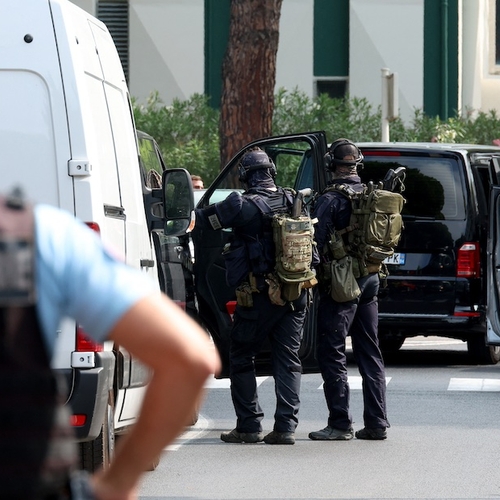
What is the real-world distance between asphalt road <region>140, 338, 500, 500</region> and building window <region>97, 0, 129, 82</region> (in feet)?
47.0

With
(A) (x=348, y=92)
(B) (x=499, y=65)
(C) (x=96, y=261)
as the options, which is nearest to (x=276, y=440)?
(C) (x=96, y=261)

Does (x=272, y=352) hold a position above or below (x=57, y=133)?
below

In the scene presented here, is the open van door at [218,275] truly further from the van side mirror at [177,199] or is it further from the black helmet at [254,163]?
the van side mirror at [177,199]

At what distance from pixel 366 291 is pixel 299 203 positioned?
31.1 inches

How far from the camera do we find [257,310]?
28.7 feet

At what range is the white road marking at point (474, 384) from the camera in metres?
11.5

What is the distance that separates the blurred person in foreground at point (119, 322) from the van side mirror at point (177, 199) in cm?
518

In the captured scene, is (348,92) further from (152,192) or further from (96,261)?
(96,261)

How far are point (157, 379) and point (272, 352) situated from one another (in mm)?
6696

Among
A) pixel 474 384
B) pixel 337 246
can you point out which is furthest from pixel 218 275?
pixel 474 384

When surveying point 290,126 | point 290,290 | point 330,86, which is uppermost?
point 330,86

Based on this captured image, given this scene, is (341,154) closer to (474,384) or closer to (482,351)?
(474,384)

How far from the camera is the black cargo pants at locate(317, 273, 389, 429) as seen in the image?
8867mm

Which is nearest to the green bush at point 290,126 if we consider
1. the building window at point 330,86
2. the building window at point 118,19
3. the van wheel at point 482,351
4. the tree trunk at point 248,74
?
the building window at point 330,86
